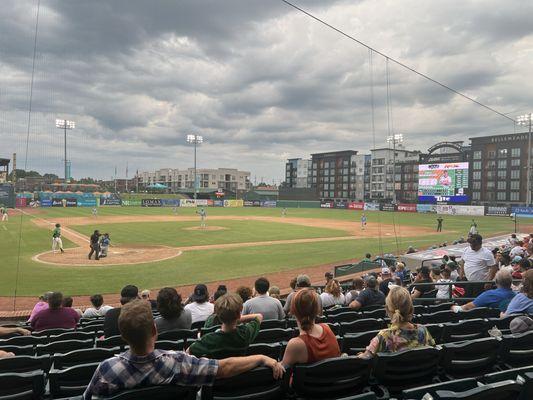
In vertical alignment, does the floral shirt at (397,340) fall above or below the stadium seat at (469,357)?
above

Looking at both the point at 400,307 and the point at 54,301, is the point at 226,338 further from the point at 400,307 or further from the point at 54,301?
the point at 54,301

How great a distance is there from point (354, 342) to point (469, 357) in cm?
128

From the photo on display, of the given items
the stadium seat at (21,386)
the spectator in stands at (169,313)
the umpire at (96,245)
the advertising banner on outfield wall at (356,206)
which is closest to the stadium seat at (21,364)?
the stadium seat at (21,386)

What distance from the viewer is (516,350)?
167 inches

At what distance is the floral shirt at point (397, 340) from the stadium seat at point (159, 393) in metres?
1.86

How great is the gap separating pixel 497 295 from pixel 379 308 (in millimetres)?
2398

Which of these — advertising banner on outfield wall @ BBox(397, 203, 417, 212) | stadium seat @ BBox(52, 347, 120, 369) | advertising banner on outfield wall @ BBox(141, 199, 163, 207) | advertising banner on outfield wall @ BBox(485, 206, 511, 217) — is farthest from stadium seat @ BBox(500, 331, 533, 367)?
advertising banner on outfield wall @ BBox(141, 199, 163, 207)

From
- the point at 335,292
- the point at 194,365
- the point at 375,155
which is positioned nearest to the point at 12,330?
the point at 194,365

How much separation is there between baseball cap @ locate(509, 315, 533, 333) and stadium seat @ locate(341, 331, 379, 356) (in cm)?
174

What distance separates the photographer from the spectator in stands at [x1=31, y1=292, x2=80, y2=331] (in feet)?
25.1

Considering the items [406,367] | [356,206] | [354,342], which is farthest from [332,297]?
[356,206]

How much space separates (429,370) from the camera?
379 centimetres

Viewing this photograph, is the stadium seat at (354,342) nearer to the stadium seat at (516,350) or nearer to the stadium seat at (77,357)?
the stadium seat at (516,350)

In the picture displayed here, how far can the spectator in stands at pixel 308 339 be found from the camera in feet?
11.1
